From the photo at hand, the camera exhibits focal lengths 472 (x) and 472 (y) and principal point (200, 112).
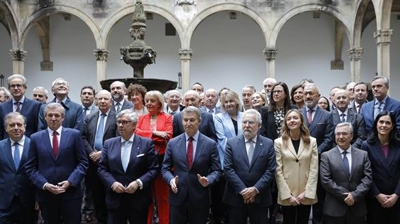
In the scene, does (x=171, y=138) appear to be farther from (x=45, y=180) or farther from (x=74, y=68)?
(x=74, y=68)

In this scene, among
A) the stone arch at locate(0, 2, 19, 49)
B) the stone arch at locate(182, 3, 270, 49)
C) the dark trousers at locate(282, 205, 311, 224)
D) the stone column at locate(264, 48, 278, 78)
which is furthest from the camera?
the stone column at locate(264, 48, 278, 78)

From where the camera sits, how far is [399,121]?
6.34 meters

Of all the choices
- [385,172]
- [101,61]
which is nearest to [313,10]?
[101,61]

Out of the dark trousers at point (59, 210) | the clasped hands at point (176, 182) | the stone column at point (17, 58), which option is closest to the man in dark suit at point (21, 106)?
the dark trousers at point (59, 210)

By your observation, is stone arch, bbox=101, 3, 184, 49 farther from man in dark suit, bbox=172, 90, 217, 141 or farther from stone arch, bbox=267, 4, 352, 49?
man in dark suit, bbox=172, 90, 217, 141

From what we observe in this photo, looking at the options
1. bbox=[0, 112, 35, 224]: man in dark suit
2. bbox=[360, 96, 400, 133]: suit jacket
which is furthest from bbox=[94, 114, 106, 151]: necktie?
bbox=[360, 96, 400, 133]: suit jacket

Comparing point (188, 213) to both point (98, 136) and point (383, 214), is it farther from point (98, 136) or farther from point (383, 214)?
point (383, 214)

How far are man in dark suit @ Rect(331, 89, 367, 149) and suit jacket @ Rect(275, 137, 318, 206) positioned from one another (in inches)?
35.8

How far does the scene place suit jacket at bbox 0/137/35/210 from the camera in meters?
5.41

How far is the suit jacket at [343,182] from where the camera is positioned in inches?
210

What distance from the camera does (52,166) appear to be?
17.4ft

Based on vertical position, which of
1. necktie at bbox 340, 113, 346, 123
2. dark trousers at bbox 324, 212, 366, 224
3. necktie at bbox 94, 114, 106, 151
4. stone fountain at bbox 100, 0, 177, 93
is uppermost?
stone fountain at bbox 100, 0, 177, 93

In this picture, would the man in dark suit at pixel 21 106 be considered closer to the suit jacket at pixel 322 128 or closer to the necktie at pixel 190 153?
the necktie at pixel 190 153

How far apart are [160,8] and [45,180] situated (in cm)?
1363
